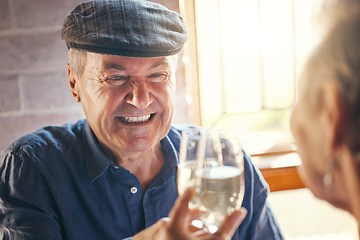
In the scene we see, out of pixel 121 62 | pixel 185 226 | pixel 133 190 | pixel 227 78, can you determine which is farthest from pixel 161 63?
pixel 227 78

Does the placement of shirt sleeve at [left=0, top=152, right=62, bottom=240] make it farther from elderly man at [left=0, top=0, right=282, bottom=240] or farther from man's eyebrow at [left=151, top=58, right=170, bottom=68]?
man's eyebrow at [left=151, top=58, right=170, bottom=68]

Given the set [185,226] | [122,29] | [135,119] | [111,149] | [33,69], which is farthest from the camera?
[33,69]

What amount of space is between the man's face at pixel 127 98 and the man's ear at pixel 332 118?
737mm

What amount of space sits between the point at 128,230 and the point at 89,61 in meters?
0.60

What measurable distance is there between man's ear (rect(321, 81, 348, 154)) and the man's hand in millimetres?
270

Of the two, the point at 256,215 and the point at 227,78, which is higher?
the point at 227,78

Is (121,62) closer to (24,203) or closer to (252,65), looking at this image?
(24,203)

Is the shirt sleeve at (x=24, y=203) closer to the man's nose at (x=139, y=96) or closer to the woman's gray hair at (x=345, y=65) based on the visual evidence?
the man's nose at (x=139, y=96)

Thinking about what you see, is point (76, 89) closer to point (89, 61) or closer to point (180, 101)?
point (89, 61)

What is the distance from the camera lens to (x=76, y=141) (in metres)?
1.38

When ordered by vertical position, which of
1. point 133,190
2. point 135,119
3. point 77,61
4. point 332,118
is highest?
point 77,61

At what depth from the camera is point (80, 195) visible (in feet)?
4.18

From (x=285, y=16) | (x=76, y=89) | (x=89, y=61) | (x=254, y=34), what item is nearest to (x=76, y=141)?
(x=76, y=89)

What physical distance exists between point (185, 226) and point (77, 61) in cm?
81
